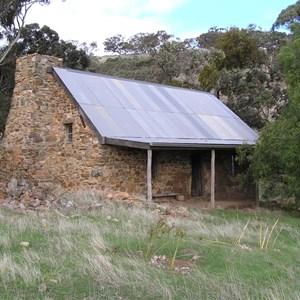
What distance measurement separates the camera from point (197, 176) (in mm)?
19000

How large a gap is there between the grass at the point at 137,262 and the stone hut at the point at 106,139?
5.50 meters

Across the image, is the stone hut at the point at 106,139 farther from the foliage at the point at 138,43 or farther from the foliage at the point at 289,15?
the foliage at the point at 138,43

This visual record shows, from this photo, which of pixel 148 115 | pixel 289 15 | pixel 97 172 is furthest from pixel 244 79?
pixel 97 172

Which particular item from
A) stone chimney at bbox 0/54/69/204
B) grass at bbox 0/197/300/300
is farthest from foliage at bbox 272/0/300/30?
grass at bbox 0/197/300/300

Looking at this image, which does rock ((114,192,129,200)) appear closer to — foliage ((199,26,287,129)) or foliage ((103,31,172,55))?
foliage ((199,26,287,129))

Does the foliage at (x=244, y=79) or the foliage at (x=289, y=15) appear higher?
the foliage at (x=289, y=15)

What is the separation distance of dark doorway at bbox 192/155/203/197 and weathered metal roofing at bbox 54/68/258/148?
1369 millimetres

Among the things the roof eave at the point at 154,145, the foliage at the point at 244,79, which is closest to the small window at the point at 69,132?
the roof eave at the point at 154,145

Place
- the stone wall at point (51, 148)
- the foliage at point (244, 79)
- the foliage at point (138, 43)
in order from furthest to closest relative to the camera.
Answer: the foliage at point (138, 43), the foliage at point (244, 79), the stone wall at point (51, 148)

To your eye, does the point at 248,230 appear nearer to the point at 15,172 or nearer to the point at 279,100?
the point at 15,172

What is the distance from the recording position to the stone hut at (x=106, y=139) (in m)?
15.5

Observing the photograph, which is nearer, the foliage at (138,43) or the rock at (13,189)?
the rock at (13,189)

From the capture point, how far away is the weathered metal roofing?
15422 millimetres

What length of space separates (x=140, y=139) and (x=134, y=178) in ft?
5.82
